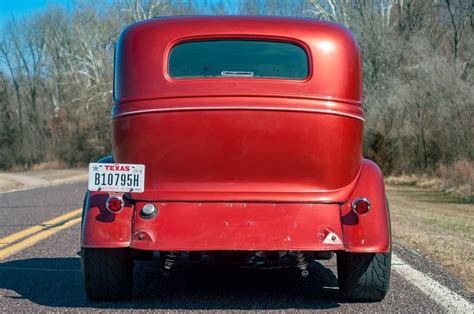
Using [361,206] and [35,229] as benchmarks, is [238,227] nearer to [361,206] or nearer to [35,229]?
[361,206]

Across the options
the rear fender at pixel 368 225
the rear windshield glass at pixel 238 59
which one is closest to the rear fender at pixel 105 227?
the rear windshield glass at pixel 238 59

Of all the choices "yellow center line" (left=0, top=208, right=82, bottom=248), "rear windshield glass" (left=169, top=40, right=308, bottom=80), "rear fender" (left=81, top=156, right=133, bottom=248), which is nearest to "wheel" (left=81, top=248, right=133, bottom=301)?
"rear fender" (left=81, top=156, right=133, bottom=248)

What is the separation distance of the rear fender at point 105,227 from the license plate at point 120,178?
3.7 inches

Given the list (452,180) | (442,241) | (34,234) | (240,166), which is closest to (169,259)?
(240,166)

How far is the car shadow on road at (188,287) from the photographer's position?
5133 millimetres

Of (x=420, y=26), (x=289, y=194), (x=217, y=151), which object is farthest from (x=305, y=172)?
(x=420, y=26)

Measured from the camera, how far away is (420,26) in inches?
1731

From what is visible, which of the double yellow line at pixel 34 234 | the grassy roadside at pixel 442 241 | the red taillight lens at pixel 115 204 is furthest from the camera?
the double yellow line at pixel 34 234

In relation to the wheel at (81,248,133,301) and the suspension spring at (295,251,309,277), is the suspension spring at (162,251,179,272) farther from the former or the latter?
the suspension spring at (295,251,309,277)

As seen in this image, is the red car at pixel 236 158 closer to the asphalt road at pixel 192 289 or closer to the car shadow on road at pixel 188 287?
the asphalt road at pixel 192 289

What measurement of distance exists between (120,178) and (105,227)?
0.35 m

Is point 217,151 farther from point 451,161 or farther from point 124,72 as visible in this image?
point 451,161

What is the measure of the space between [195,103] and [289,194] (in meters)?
0.92

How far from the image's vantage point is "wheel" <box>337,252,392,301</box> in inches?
199
